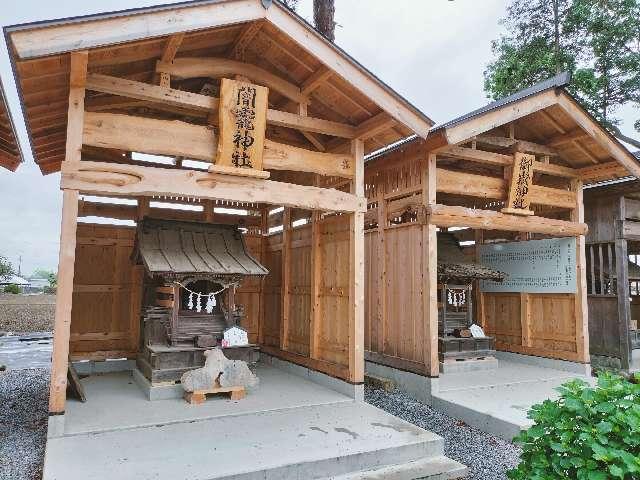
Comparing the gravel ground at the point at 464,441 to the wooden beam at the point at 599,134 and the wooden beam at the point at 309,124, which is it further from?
the wooden beam at the point at 599,134

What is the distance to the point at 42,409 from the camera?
24.5 feet

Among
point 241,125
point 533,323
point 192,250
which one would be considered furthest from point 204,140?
point 533,323

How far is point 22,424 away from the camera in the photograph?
A: 664 centimetres

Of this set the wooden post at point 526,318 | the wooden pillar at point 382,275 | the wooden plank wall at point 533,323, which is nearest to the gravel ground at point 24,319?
the wooden pillar at point 382,275

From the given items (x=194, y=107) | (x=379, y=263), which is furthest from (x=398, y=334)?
(x=194, y=107)

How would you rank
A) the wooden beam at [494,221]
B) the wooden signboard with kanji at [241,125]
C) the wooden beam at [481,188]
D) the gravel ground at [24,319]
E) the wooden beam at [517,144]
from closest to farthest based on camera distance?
1. the wooden signboard with kanji at [241,125]
2. the wooden beam at [494,221]
3. the wooden beam at [481,188]
4. the wooden beam at [517,144]
5. the gravel ground at [24,319]

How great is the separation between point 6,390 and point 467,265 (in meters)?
9.42

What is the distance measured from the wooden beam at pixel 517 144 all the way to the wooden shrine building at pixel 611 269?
1.92 meters

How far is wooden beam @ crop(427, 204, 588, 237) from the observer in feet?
27.2

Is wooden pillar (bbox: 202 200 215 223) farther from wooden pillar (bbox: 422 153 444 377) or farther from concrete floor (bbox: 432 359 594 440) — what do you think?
concrete floor (bbox: 432 359 594 440)

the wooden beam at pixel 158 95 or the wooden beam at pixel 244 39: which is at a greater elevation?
the wooden beam at pixel 244 39

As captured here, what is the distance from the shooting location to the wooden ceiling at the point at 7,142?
6.71 m

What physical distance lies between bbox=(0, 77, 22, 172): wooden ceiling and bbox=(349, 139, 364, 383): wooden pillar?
5.11 metres

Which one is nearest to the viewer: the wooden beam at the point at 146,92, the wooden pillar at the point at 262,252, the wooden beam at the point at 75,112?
the wooden beam at the point at 75,112
